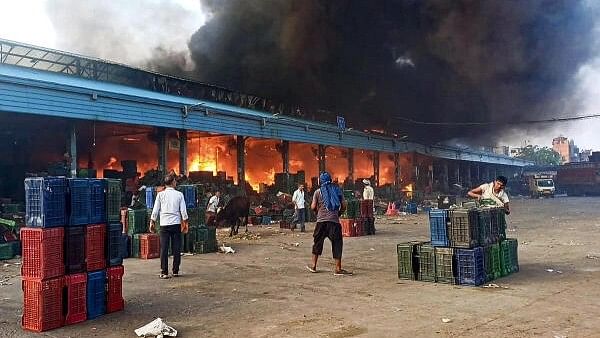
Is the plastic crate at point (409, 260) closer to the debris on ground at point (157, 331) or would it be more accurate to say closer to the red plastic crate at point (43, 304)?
the debris on ground at point (157, 331)

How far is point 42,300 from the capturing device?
5078mm

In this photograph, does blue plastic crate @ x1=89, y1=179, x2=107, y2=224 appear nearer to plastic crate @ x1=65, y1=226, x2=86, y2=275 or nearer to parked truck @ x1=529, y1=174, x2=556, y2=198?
plastic crate @ x1=65, y1=226, x2=86, y2=275

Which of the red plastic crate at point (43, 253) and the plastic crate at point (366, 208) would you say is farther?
the plastic crate at point (366, 208)

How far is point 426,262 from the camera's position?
23.9 ft

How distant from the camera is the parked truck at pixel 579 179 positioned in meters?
47.1

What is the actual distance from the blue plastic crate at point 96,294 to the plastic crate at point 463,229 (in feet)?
→ 16.0

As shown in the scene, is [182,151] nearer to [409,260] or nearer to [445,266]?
[409,260]

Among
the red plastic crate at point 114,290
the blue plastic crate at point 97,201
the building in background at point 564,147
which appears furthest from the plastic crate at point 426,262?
the building in background at point 564,147

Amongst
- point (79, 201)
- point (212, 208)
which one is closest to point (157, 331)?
point (79, 201)

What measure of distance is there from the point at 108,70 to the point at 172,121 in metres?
8.20

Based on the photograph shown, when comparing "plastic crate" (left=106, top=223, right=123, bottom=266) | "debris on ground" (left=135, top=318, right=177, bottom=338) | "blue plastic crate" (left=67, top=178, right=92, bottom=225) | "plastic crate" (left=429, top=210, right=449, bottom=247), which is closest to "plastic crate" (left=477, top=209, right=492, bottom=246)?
"plastic crate" (left=429, top=210, right=449, bottom=247)

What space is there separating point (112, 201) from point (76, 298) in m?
1.23

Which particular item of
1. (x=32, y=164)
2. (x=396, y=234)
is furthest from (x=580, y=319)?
(x=32, y=164)

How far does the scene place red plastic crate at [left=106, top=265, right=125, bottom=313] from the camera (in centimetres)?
577
